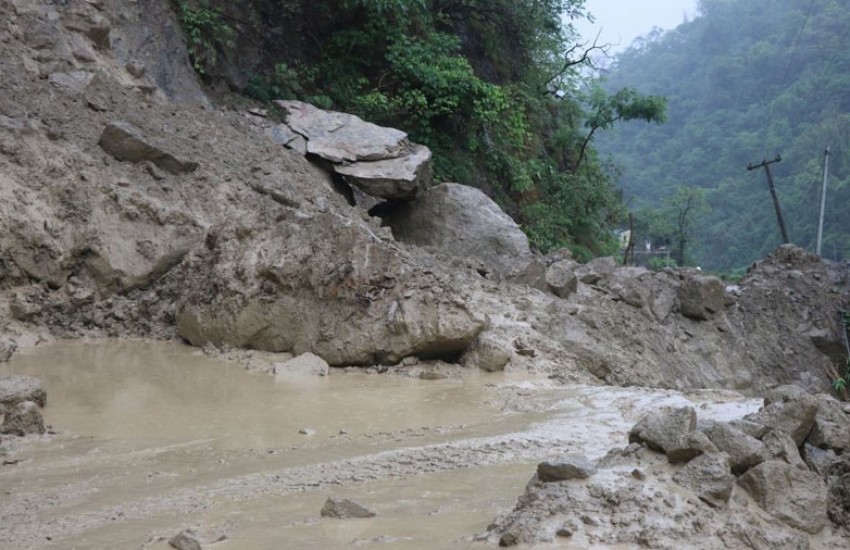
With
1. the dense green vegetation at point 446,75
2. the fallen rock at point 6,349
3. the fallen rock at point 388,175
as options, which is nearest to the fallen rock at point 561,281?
the fallen rock at point 388,175

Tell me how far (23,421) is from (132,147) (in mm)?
4284

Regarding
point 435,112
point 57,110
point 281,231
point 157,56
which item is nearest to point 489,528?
point 281,231

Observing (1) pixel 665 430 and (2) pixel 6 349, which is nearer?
(1) pixel 665 430

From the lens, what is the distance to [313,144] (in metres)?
10.1

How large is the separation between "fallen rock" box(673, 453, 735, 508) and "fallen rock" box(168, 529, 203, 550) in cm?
165

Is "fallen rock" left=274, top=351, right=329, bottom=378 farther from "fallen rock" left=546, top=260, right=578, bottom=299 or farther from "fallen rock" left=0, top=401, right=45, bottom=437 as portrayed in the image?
"fallen rock" left=546, top=260, right=578, bottom=299

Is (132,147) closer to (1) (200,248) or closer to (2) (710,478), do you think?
(1) (200,248)

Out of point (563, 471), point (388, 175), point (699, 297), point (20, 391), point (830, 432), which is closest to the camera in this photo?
point (563, 471)

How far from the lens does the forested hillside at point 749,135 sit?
75.3 feet

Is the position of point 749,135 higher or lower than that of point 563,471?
higher

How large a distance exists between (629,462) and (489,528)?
0.72 m

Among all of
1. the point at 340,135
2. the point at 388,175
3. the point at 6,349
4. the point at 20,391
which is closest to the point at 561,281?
the point at 388,175

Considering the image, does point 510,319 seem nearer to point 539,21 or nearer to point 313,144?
point 313,144

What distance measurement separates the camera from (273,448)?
4.06 m
